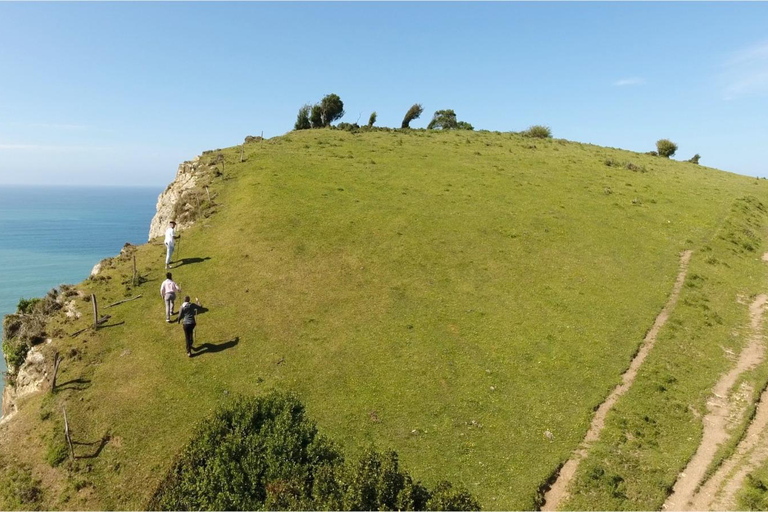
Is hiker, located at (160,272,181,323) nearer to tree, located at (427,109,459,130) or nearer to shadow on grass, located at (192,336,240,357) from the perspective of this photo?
shadow on grass, located at (192,336,240,357)

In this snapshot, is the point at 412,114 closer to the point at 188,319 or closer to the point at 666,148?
the point at 666,148

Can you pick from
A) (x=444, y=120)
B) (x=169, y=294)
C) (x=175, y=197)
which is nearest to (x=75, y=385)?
(x=169, y=294)

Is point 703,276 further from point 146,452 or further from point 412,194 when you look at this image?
point 146,452

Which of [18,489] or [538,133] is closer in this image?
[18,489]

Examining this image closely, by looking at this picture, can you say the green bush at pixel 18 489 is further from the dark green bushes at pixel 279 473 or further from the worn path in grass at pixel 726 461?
the worn path in grass at pixel 726 461

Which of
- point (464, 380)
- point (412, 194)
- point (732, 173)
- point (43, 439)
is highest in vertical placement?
point (732, 173)

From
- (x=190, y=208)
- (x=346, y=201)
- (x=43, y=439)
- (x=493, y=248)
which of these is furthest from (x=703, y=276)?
(x=190, y=208)

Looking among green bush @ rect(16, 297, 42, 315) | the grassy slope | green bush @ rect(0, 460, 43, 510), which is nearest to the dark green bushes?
the grassy slope
